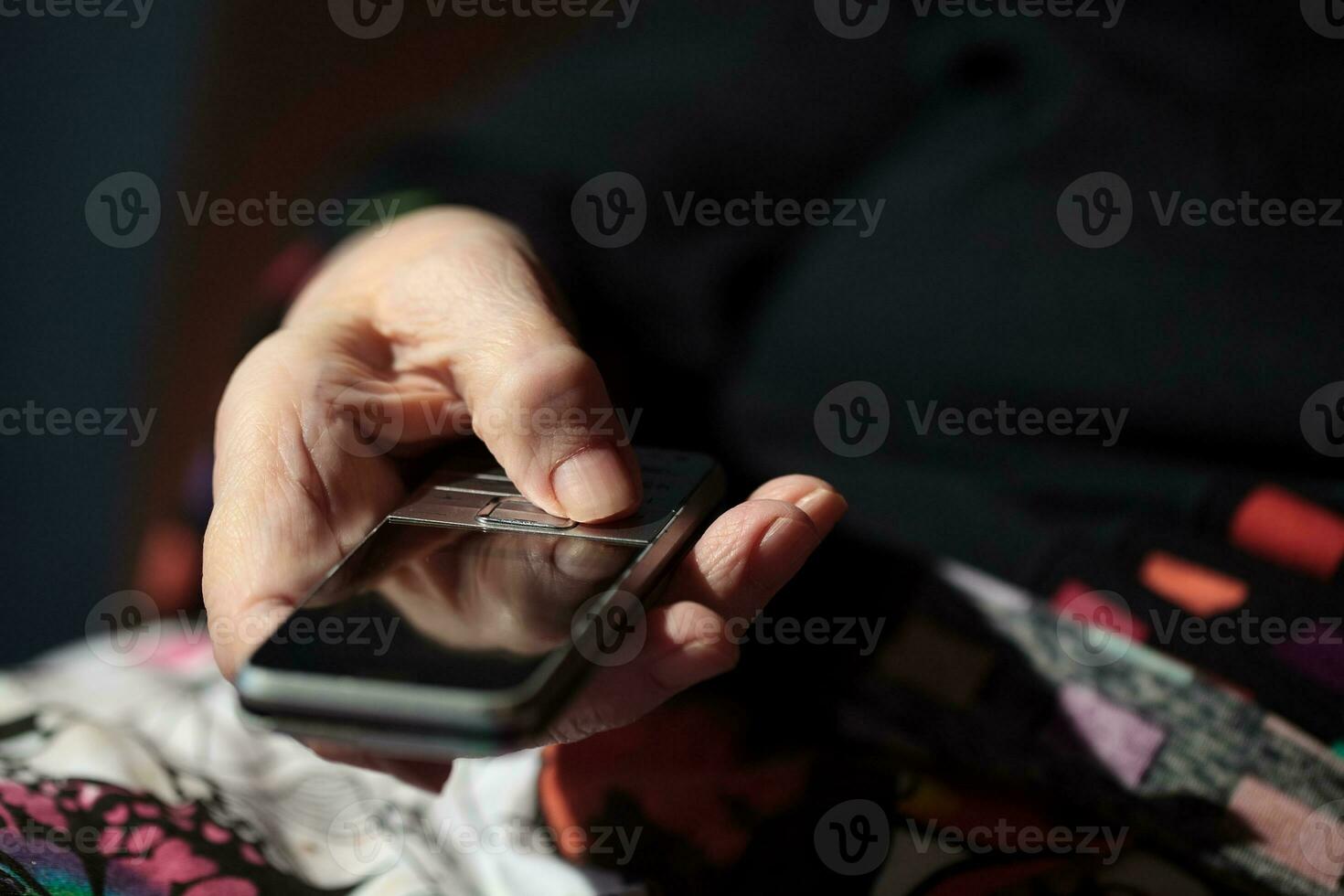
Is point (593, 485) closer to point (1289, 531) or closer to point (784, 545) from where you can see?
point (784, 545)

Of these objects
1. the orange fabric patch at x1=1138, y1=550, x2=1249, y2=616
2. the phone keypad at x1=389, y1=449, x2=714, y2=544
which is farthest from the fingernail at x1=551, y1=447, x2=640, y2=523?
the orange fabric patch at x1=1138, y1=550, x2=1249, y2=616

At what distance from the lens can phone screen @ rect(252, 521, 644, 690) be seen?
0.30 metres

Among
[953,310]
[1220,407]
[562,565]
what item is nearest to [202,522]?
[562,565]

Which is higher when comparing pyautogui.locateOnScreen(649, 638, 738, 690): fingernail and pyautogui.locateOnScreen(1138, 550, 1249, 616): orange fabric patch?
pyautogui.locateOnScreen(1138, 550, 1249, 616): orange fabric patch

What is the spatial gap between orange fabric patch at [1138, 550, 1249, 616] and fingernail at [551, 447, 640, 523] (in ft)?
0.88

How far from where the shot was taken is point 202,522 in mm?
662

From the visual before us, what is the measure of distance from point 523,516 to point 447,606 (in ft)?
0.25

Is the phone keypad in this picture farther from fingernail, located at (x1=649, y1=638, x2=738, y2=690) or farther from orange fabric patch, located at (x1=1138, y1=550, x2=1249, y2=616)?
orange fabric patch, located at (x1=1138, y1=550, x2=1249, y2=616)

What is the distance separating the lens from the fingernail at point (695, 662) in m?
0.34

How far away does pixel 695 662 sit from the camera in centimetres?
34

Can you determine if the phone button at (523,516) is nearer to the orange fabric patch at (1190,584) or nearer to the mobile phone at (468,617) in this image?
the mobile phone at (468,617)

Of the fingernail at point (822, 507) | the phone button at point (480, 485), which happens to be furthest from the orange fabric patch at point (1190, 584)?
the phone button at point (480, 485)

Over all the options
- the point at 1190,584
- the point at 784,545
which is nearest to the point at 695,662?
the point at 784,545

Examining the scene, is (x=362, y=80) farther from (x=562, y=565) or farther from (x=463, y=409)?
(x=562, y=565)
